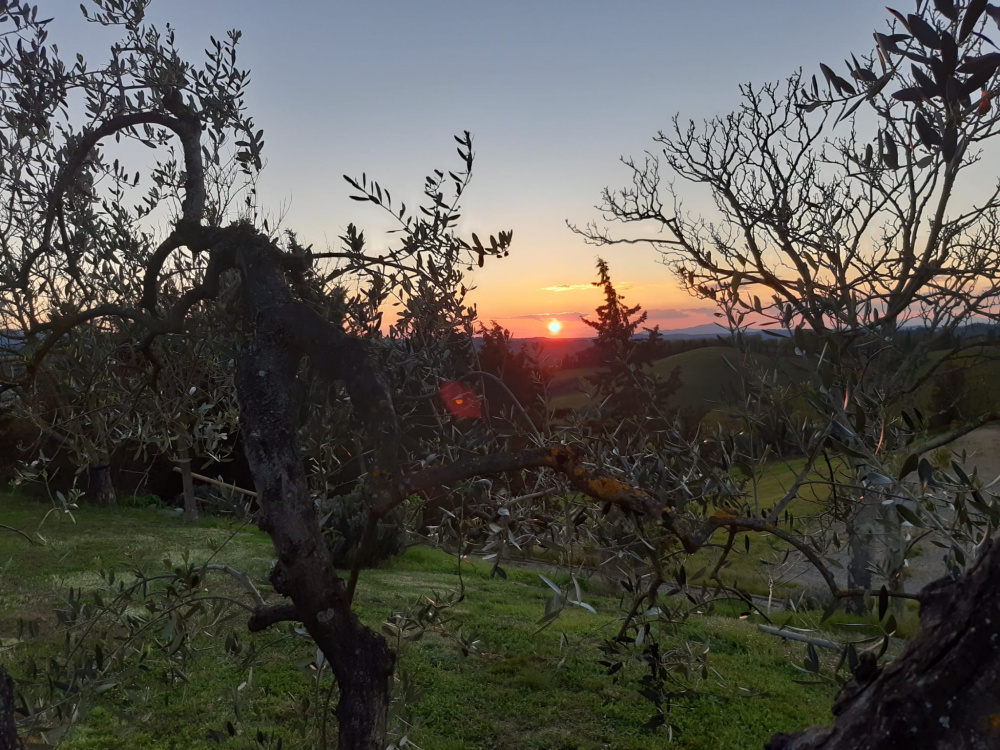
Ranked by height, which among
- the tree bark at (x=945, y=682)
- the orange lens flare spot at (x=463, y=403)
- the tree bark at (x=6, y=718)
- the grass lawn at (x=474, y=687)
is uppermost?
the orange lens flare spot at (x=463, y=403)

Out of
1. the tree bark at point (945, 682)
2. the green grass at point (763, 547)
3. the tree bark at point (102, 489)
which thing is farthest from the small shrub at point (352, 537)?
the tree bark at point (945, 682)

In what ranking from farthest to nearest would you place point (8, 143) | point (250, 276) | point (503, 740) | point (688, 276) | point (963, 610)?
point (503, 740) → point (688, 276) → point (8, 143) → point (250, 276) → point (963, 610)

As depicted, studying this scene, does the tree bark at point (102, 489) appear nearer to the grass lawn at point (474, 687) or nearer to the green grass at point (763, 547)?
the grass lawn at point (474, 687)

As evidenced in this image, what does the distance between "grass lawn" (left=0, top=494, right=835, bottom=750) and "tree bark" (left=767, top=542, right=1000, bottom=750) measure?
2494 millimetres

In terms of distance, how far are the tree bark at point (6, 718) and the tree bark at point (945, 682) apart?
259 cm

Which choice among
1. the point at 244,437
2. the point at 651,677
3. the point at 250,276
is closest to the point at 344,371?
the point at 244,437

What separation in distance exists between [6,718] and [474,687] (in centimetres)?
804

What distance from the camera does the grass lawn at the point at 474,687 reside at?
7.44 metres

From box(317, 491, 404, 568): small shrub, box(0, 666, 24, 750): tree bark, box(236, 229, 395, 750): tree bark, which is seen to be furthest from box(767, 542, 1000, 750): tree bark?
box(317, 491, 404, 568): small shrub

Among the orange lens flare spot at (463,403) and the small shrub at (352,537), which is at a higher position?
the orange lens flare spot at (463,403)

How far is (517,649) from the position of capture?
36.0ft

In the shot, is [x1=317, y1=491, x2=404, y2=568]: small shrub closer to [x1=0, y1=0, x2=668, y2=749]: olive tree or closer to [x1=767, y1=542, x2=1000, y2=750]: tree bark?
[x1=0, y1=0, x2=668, y2=749]: olive tree

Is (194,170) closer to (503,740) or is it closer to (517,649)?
(503,740)

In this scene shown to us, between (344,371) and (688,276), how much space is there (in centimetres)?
406
